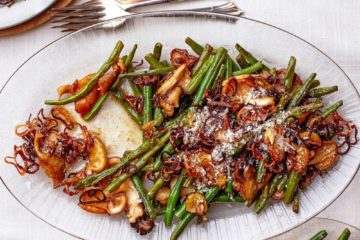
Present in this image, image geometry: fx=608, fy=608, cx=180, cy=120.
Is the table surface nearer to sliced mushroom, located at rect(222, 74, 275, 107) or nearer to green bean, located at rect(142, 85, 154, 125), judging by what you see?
sliced mushroom, located at rect(222, 74, 275, 107)

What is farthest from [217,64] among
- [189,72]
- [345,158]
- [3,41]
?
[3,41]

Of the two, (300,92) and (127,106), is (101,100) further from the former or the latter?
(300,92)

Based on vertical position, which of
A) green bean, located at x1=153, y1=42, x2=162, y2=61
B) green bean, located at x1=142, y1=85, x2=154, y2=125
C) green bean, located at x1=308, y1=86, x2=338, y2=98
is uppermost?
green bean, located at x1=153, y1=42, x2=162, y2=61

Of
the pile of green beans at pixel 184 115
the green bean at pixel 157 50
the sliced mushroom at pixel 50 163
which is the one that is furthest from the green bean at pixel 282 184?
the sliced mushroom at pixel 50 163

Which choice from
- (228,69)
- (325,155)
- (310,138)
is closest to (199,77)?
(228,69)

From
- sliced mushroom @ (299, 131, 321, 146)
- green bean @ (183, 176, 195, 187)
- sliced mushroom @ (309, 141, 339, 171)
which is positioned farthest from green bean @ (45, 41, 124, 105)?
sliced mushroom @ (309, 141, 339, 171)
